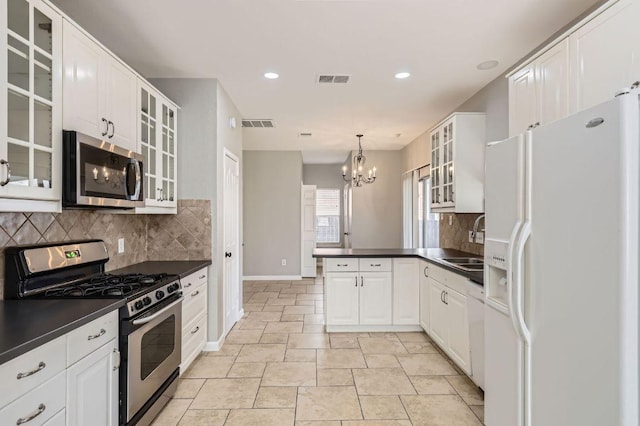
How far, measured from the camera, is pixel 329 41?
9.01ft

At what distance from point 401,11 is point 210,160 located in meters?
2.23

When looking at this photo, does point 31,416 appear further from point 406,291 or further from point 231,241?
point 406,291

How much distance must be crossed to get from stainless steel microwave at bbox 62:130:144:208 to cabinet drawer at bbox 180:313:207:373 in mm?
1174

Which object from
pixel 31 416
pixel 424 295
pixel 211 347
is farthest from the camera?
pixel 424 295

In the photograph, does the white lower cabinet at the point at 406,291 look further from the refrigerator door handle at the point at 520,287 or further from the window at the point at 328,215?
the window at the point at 328,215

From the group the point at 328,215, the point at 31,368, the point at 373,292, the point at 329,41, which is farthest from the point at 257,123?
the point at 328,215

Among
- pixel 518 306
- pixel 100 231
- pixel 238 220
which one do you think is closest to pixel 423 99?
pixel 238 220

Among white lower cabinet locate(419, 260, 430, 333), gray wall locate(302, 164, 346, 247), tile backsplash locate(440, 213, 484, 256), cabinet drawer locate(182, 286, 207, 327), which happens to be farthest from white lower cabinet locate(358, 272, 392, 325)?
gray wall locate(302, 164, 346, 247)

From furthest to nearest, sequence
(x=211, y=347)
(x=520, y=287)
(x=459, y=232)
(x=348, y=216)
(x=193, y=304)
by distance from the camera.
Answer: (x=348, y=216)
(x=459, y=232)
(x=211, y=347)
(x=193, y=304)
(x=520, y=287)

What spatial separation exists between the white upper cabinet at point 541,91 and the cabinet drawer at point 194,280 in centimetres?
297

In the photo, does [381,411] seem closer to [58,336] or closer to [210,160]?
[58,336]

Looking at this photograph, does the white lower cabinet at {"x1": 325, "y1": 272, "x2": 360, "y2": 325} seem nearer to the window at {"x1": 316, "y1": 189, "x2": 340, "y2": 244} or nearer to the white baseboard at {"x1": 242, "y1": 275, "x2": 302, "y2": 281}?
the white baseboard at {"x1": 242, "y1": 275, "x2": 302, "y2": 281}

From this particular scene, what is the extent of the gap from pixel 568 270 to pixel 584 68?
1.33 meters

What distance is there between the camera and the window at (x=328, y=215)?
9.98 m
